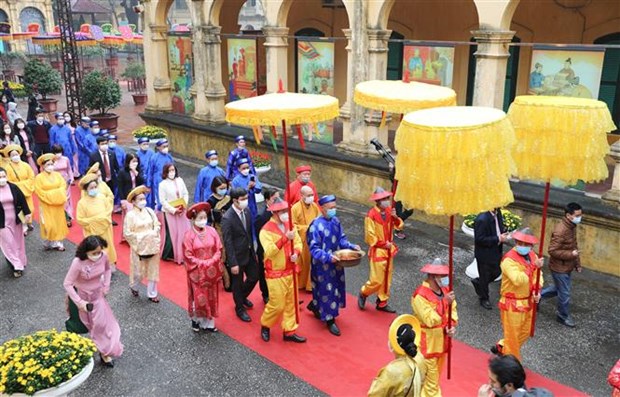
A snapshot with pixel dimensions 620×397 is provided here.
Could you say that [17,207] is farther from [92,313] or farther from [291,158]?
[291,158]

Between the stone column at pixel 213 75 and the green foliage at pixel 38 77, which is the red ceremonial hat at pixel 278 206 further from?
the green foliage at pixel 38 77

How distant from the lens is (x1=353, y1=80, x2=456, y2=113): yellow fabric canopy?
6.64m

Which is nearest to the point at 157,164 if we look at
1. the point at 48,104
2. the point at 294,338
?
the point at 294,338

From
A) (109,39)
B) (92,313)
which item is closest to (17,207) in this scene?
(92,313)

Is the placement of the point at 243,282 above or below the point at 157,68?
below

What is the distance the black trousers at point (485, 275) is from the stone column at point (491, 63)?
133 inches

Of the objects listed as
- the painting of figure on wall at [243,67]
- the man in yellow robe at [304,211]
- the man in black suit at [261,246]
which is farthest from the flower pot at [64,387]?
the painting of figure on wall at [243,67]

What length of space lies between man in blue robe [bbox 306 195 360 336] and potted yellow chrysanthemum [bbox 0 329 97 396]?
2700 mm

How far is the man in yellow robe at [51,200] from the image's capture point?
9.22 metres

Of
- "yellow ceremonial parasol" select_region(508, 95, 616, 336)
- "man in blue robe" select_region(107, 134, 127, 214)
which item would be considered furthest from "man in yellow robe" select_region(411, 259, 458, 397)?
"man in blue robe" select_region(107, 134, 127, 214)

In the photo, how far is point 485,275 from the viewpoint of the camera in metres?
7.62

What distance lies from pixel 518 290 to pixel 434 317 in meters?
1.29

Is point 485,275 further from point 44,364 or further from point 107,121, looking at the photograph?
point 107,121

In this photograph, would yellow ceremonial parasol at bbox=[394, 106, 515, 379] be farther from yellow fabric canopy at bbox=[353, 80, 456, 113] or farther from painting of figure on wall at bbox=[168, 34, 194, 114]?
painting of figure on wall at bbox=[168, 34, 194, 114]
